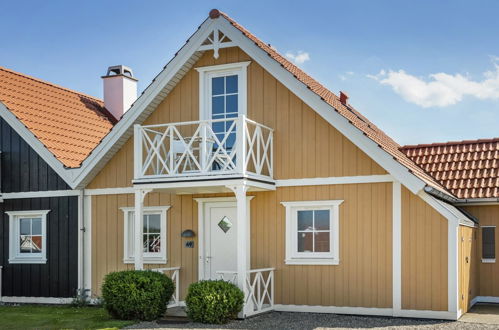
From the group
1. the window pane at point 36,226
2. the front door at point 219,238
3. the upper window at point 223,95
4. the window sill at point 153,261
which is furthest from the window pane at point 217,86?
the window pane at point 36,226

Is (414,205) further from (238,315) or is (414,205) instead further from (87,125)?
(87,125)

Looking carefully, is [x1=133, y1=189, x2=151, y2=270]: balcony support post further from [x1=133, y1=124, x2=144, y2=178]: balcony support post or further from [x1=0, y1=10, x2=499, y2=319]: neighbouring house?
[x1=133, y1=124, x2=144, y2=178]: balcony support post

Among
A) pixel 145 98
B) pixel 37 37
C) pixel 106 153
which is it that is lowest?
pixel 106 153

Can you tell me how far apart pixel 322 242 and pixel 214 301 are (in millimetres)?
3021

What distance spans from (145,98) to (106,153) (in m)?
1.77

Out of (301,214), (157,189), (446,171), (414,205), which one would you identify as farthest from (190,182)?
(446,171)

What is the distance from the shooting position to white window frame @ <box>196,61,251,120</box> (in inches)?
650

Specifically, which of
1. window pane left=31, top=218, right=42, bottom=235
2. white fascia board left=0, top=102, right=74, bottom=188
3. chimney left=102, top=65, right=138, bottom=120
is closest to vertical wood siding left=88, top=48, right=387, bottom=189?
white fascia board left=0, top=102, right=74, bottom=188

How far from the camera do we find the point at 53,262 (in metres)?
18.4

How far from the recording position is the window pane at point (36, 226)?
18.7 m

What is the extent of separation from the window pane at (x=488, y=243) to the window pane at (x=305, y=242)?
4558mm

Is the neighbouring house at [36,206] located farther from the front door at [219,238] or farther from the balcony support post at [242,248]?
the balcony support post at [242,248]

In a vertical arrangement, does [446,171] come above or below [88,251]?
above

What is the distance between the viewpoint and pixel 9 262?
18906 mm
